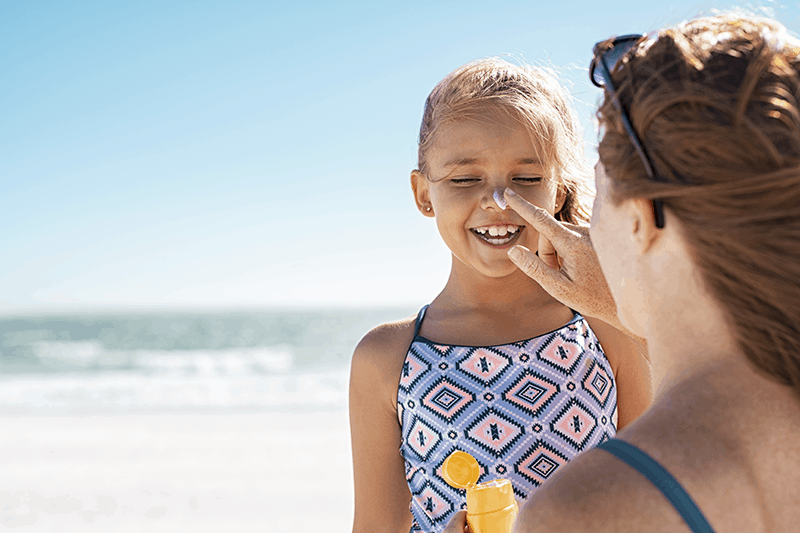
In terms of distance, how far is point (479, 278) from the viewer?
2.08m

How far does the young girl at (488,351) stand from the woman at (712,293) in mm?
969

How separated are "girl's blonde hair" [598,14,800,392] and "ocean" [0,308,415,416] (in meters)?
11.6

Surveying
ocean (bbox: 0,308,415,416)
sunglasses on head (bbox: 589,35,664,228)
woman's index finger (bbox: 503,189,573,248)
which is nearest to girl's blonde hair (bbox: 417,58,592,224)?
woman's index finger (bbox: 503,189,573,248)

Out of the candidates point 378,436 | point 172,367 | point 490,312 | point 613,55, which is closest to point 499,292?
point 490,312

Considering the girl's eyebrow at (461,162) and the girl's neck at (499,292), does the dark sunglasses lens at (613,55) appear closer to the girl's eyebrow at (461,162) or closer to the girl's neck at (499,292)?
the girl's eyebrow at (461,162)

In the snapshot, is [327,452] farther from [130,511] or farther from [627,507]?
[627,507]

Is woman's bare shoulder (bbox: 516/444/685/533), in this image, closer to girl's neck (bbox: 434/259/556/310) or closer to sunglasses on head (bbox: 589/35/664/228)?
sunglasses on head (bbox: 589/35/664/228)

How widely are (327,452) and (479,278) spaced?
22.9ft

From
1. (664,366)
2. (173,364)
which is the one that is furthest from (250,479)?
(173,364)

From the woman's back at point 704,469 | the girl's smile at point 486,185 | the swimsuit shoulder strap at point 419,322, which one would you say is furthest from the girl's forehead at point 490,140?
the woman's back at point 704,469

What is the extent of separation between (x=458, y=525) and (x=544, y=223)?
0.72 metres

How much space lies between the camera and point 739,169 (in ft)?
2.63

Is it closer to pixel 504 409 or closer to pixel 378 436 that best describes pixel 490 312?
pixel 504 409

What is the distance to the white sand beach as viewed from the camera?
6336mm
